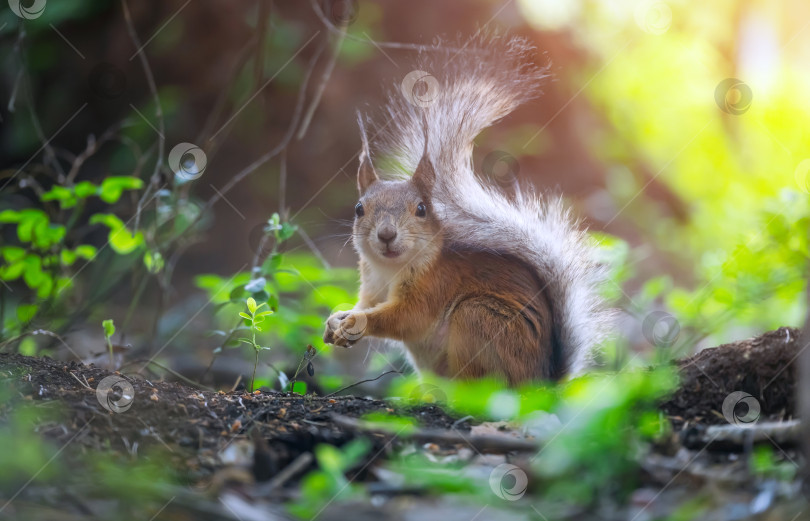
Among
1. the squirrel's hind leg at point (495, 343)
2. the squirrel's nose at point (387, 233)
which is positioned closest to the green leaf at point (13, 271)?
the squirrel's nose at point (387, 233)

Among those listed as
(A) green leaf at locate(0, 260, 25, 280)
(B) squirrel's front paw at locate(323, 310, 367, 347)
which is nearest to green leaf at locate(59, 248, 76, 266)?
(A) green leaf at locate(0, 260, 25, 280)

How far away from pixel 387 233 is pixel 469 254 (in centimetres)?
56

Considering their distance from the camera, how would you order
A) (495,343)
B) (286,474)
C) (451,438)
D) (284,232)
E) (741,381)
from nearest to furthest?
(286,474)
(451,438)
(741,381)
(284,232)
(495,343)

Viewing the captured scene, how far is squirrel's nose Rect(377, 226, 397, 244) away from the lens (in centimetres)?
382

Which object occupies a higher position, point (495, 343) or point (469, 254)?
point (469, 254)

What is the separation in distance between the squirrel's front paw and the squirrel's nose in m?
0.40

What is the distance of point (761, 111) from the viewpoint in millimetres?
10039

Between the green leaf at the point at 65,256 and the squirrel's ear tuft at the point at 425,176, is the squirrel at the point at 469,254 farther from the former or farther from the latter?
the green leaf at the point at 65,256

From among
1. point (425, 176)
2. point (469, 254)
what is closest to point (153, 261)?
point (425, 176)

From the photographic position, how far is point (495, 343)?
12.5 feet

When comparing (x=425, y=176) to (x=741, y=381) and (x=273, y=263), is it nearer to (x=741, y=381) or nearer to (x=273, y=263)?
(x=273, y=263)

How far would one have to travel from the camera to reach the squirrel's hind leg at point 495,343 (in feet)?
12.4

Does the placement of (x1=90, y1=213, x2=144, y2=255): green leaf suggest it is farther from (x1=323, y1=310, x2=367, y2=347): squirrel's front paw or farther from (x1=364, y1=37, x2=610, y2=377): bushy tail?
(x1=364, y1=37, x2=610, y2=377): bushy tail

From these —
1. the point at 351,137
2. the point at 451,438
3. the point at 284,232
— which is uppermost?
the point at 351,137
